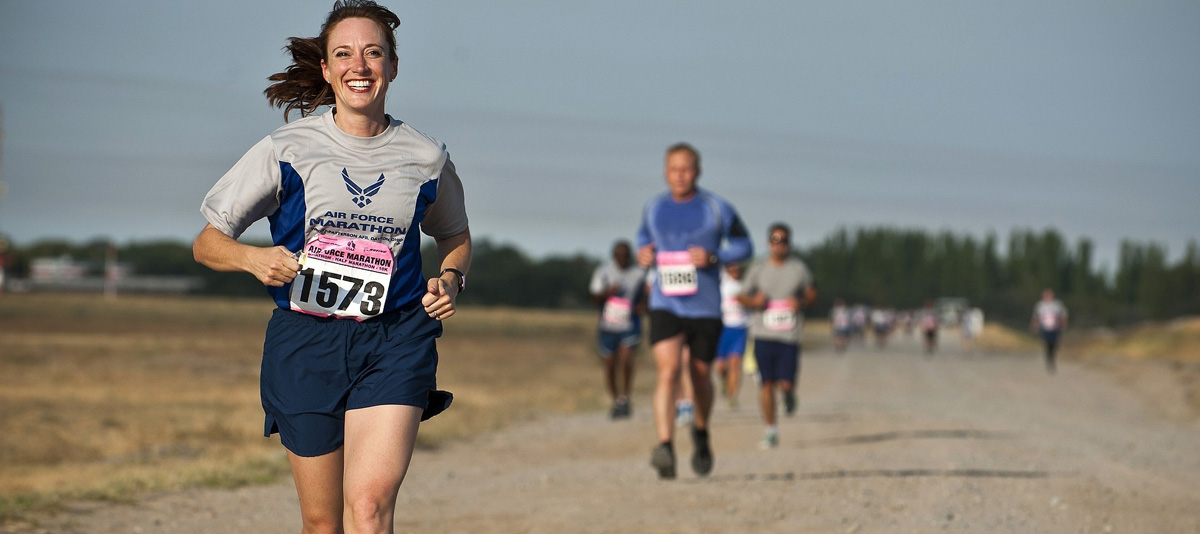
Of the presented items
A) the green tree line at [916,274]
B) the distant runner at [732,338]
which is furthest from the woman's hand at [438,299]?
the green tree line at [916,274]

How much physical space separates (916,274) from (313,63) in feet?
510

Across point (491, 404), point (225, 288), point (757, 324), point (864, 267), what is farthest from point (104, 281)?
point (757, 324)

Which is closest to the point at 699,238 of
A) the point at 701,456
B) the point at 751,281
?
the point at 701,456

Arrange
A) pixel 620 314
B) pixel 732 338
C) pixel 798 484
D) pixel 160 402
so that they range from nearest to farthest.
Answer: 1. pixel 798 484
2. pixel 620 314
3. pixel 732 338
4. pixel 160 402

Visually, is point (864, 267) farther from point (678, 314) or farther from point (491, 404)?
point (678, 314)

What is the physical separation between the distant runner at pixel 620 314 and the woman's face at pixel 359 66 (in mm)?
11185

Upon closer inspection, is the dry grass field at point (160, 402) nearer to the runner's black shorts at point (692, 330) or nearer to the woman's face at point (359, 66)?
the runner's black shorts at point (692, 330)

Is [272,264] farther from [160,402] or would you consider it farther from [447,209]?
[160,402]

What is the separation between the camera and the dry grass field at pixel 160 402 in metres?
10.3

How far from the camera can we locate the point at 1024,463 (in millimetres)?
10602

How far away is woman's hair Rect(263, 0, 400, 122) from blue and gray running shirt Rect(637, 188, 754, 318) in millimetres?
4588

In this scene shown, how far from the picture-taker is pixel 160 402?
57.5 ft

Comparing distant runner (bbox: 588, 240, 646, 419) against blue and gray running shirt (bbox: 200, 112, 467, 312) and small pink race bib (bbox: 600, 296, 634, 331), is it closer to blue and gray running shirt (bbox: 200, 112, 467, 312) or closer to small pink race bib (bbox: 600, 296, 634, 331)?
small pink race bib (bbox: 600, 296, 634, 331)

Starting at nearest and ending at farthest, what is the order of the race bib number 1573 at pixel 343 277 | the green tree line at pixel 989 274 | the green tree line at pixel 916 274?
the race bib number 1573 at pixel 343 277
the green tree line at pixel 916 274
the green tree line at pixel 989 274
